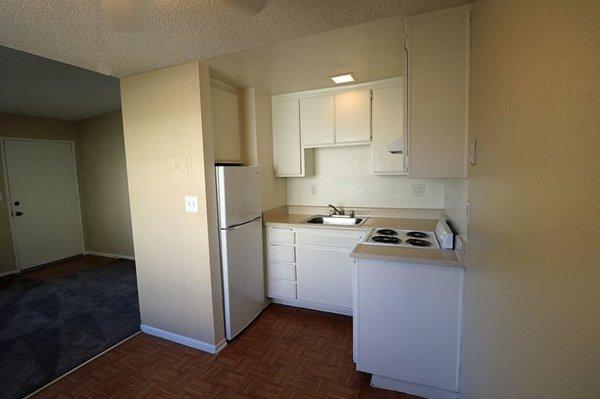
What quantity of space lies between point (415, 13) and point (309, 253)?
2035 millimetres

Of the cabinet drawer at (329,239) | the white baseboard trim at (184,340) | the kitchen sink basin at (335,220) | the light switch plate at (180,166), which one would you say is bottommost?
the white baseboard trim at (184,340)

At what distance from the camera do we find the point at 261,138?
297 cm

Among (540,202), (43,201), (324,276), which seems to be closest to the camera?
(540,202)

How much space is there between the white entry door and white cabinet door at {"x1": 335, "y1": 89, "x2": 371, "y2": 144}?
15.5ft

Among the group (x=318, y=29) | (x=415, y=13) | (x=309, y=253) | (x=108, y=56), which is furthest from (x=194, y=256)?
(x=415, y=13)

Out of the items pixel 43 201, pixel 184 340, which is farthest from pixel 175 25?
pixel 43 201

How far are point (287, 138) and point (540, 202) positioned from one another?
104 inches

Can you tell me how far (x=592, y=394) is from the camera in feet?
1.69

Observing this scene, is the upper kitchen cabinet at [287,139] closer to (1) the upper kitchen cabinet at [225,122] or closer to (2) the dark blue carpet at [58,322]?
(1) the upper kitchen cabinet at [225,122]

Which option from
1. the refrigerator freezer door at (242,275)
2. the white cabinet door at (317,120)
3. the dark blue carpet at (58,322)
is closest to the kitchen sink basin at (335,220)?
the refrigerator freezer door at (242,275)

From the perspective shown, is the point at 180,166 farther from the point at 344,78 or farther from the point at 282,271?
the point at 344,78

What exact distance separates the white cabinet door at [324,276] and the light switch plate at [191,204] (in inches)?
42.4

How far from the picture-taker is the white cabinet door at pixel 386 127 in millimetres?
2686

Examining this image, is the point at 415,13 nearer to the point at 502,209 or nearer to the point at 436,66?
the point at 436,66
